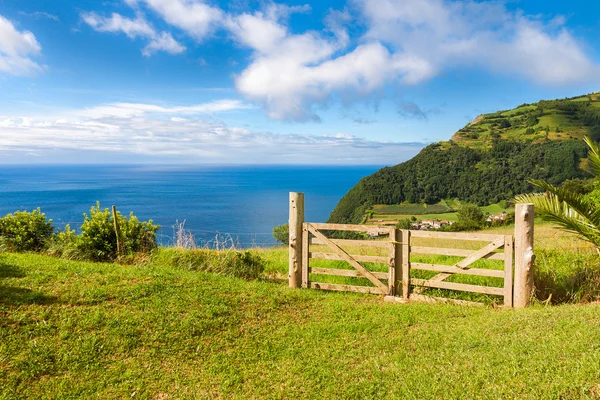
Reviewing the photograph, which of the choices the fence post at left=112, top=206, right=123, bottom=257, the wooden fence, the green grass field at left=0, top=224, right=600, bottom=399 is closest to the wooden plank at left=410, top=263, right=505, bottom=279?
the wooden fence

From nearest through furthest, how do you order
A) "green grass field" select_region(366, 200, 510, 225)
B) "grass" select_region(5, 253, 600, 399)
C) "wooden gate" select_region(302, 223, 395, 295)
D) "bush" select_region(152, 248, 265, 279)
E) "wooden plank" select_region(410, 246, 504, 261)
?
1. "grass" select_region(5, 253, 600, 399)
2. "wooden plank" select_region(410, 246, 504, 261)
3. "wooden gate" select_region(302, 223, 395, 295)
4. "bush" select_region(152, 248, 265, 279)
5. "green grass field" select_region(366, 200, 510, 225)

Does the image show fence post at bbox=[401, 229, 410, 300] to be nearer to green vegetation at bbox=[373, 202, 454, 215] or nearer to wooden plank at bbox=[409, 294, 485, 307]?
wooden plank at bbox=[409, 294, 485, 307]

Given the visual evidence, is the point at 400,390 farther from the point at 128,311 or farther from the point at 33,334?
the point at 33,334

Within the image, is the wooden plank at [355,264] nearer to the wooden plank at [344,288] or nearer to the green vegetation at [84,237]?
the wooden plank at [344,288]

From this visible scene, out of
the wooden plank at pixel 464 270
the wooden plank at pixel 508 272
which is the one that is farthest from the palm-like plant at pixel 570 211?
the wooden plank at pixel 464 270

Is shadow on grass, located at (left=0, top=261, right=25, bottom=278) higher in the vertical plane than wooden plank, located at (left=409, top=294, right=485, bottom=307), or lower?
higher

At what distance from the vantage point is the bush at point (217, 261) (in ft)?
29.3

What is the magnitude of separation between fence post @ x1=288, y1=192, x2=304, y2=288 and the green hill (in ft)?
188

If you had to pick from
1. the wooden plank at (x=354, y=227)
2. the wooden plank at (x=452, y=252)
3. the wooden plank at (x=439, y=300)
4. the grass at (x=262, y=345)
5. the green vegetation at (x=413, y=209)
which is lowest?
the green vegetation at (x=413, y=209)

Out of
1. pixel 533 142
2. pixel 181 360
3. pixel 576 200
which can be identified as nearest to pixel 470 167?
pixel 533 142

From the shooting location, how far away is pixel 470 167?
86562 millimetres

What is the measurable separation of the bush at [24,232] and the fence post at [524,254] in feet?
37.0

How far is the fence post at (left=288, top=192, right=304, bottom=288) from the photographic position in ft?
27.1

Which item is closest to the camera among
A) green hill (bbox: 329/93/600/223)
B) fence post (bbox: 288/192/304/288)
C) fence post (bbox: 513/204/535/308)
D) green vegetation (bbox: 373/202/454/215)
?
fence post (bbox: 513/204/535/308)
